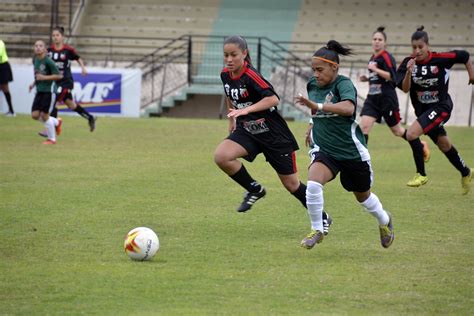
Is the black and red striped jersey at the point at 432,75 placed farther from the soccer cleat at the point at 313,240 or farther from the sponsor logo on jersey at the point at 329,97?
the soccer cleat at the point at 313,240

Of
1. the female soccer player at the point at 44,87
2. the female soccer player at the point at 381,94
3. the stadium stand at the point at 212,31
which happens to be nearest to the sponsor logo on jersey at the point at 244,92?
the female soccer player at the point at 381,94

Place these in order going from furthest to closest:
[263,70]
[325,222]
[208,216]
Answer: [263,70], [208,216], [325,222]

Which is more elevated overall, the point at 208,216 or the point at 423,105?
the point at 423,105

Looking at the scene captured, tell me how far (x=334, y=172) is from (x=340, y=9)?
2520 cm

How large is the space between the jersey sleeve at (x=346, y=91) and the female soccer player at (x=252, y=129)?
3.84 feet

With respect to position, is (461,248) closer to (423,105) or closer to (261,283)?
(261,283)

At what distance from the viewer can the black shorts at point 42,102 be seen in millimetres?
19031

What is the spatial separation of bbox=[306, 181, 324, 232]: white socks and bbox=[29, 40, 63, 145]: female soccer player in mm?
11530

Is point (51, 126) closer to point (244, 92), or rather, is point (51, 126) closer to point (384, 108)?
point (384, 108)

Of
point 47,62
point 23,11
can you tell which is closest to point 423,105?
point 47,62

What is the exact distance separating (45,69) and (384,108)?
715cm

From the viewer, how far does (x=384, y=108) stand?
15961 mm

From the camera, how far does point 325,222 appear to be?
9195 millimetres

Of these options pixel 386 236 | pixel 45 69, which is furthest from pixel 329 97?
pixel 45 69
